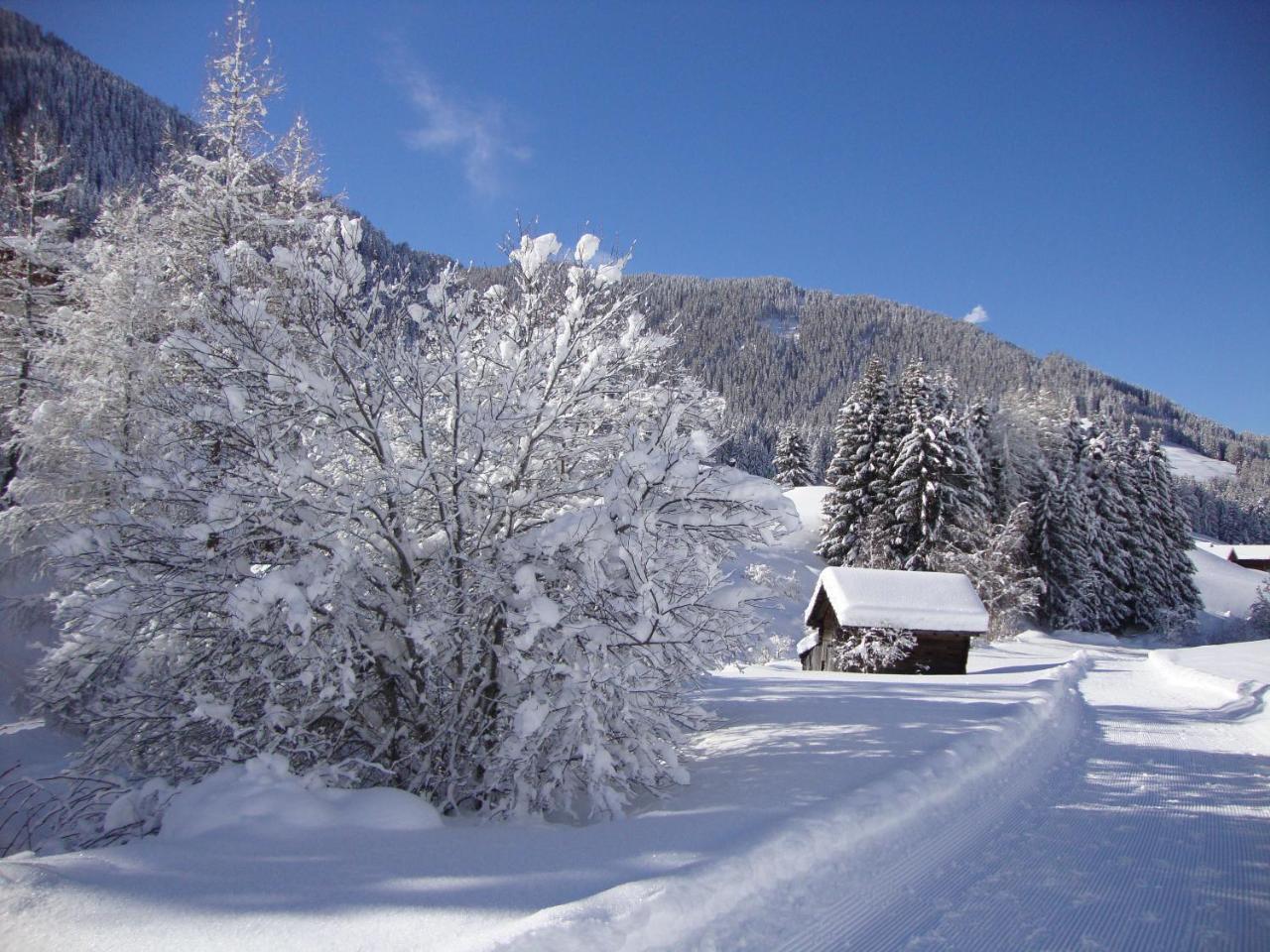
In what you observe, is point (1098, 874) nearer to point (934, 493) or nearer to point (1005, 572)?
point (934, 493)

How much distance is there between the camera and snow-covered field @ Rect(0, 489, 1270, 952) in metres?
3.15

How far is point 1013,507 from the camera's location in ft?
120

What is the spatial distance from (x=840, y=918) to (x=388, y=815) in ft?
10.3

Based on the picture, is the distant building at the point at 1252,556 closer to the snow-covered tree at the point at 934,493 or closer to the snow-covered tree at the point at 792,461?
the snow-covered tree at the point at 792,461

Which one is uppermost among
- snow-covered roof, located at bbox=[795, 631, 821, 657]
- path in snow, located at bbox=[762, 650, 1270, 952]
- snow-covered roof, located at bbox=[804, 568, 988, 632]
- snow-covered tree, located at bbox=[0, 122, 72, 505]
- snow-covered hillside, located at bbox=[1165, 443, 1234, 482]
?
snow-covered hillside, located at bbox=[1165, 443, 1234, 482]

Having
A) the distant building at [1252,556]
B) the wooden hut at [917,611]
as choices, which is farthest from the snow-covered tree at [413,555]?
the distant building at [1252,556]

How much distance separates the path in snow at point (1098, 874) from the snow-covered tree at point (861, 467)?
1130 inches

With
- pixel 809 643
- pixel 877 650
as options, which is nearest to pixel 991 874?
pixel 877 650

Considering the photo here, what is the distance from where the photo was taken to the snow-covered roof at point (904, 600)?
20.9 meters

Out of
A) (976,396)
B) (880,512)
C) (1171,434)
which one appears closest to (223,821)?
(880,512)

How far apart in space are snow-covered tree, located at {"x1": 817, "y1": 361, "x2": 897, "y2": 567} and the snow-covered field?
94.5 ft

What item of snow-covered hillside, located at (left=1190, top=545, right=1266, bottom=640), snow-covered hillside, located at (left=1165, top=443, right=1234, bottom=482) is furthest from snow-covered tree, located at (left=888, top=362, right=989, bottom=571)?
snow-covered hillside, located at (left=1165, top=443, right=1234, bottom=482)

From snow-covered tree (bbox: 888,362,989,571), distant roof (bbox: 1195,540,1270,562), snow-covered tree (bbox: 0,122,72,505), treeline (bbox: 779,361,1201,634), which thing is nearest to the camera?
snow-covered tree (bbox: 0,122,72,505)

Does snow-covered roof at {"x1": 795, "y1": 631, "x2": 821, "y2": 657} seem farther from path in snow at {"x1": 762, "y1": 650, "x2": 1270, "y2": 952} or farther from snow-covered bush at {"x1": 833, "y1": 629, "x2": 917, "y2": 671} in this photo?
path in snow at {"x1": 762, "y1": 650, "x2": 1270, "y2": 952}
